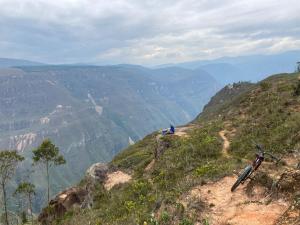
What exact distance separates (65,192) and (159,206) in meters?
27.1

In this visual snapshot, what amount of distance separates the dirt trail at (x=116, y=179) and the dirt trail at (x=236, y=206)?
17217 millimetres

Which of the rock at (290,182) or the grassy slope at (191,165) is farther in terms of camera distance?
the grassy slope at (191,165)

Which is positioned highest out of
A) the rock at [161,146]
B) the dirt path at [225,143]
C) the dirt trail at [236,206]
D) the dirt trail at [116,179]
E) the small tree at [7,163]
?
the dirt trail at [236,206]

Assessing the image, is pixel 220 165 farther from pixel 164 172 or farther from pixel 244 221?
pixel 244 221

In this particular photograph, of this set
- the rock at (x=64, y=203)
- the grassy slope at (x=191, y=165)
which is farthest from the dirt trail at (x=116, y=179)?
the rock at (x=64, y=203)

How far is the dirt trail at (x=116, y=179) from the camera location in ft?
130

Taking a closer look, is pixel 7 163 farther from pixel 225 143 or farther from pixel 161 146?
pixel 225 143

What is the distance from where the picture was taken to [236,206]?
19.0 metres

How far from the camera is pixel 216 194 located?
2188 centimetres

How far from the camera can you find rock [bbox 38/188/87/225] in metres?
43.5

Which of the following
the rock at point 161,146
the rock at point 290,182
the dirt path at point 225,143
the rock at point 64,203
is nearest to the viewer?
the rock at point 290,182

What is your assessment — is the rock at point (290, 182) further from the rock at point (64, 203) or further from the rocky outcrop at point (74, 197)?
the rock at point (64, 203)

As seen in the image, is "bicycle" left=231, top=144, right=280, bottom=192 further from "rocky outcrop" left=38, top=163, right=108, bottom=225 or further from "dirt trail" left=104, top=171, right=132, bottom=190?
"rocky outcrop" left=38, top=163, right=108, bottom=225

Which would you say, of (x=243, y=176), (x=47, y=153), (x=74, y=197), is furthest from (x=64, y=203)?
(x=243, y=176)
